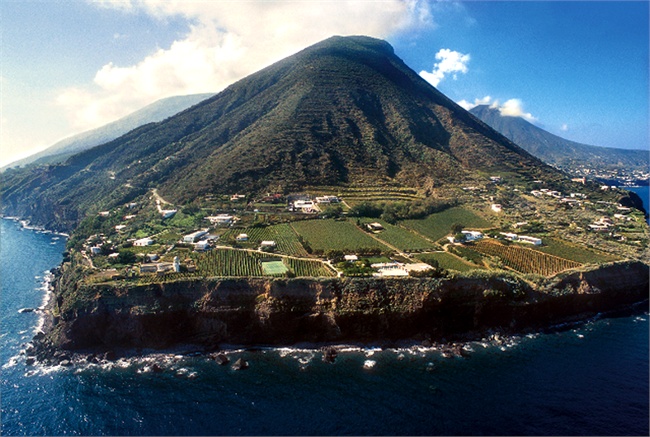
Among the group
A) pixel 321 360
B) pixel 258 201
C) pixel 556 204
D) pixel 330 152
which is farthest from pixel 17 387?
pixel 556 204

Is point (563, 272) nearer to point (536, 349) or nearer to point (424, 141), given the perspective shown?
point (536, 349)

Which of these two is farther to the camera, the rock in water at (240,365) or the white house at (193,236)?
the white house at (193,236)

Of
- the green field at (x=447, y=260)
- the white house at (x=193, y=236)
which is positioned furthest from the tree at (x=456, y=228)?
the white house at (x=193, y=236)

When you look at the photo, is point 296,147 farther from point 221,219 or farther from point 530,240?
point 530,240

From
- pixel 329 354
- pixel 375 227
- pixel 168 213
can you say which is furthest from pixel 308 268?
pixel 168 213

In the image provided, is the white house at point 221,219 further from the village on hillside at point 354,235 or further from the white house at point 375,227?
the white house at point 375,227

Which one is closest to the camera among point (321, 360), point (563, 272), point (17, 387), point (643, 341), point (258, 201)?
point (17, 387)

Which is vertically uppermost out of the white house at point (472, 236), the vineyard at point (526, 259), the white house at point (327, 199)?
the white house at point (327, 199)
